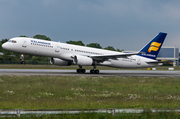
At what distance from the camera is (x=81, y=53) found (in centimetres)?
3344

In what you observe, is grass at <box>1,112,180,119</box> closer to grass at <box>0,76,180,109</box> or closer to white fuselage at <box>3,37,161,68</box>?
grass at <box>0,76,180,109</box>

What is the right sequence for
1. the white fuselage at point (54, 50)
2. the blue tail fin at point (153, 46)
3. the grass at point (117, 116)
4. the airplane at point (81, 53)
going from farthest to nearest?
the blue tail fin at point (153, 46) → the airplane at point (81, 53) → the white fuselage at point (54, 50) → the grass at point (117, 116)

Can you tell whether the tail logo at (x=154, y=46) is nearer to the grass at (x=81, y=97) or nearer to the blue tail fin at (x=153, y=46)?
the blue tail fin at (x=153, y=46)

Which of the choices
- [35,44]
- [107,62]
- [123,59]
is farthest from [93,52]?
[35,44]

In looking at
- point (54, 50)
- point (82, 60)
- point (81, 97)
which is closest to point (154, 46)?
point (82, 60)

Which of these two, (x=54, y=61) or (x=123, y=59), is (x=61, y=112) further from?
(x=123, y=59)

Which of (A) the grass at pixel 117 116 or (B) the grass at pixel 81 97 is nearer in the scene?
(A) the grass at pixel 117 116

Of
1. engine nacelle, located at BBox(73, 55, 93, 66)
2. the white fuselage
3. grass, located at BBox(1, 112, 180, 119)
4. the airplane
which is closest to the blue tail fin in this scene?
the airplane

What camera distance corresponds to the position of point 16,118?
277 inches

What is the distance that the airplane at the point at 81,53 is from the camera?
3023 cm

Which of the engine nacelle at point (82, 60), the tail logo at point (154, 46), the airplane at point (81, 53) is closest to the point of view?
the airplane at point (81, 53)

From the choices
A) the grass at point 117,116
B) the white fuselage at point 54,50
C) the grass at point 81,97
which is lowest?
the grass at point 81,97

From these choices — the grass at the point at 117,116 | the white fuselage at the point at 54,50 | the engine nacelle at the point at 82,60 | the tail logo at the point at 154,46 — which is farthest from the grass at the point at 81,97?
the tail logo at the point at 154,46

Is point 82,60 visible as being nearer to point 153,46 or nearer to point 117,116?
point 153,46
